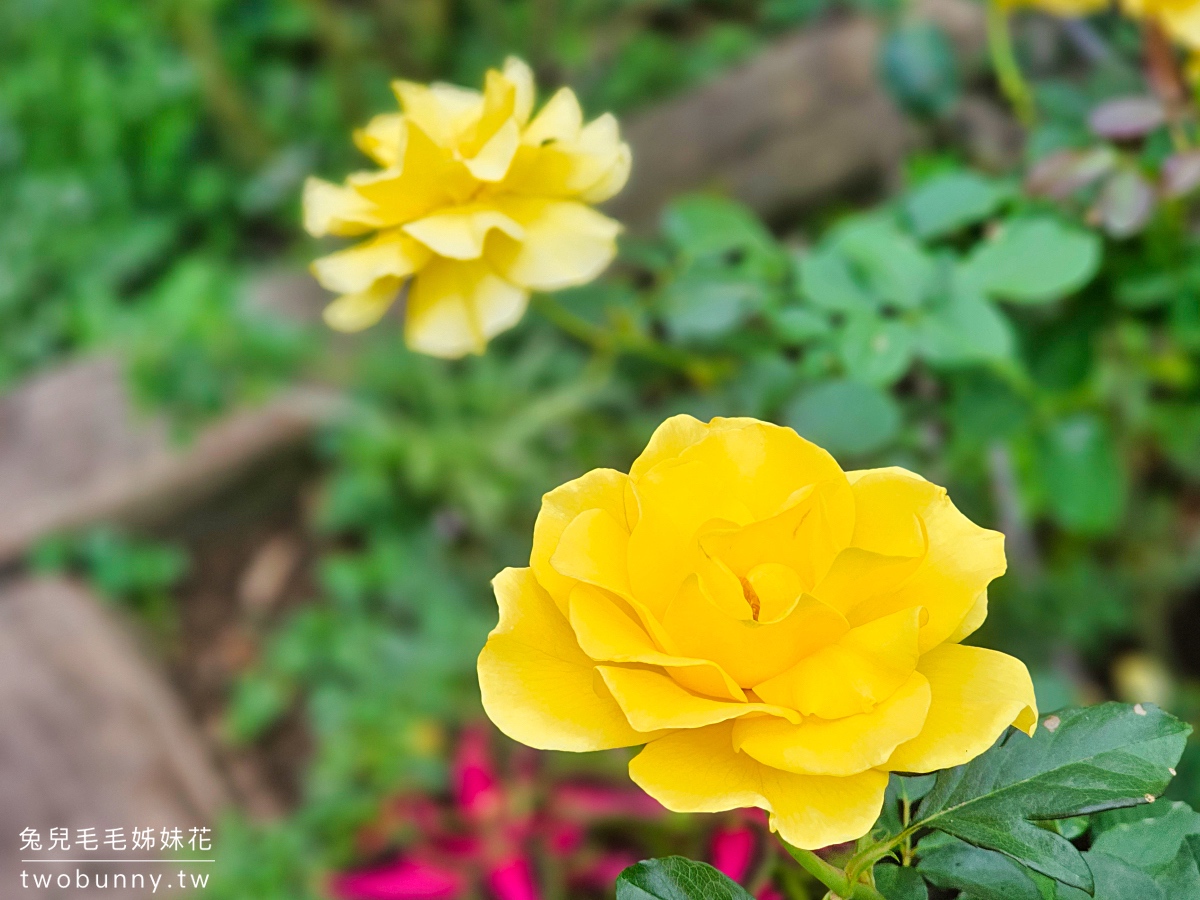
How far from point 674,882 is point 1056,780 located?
131 mm

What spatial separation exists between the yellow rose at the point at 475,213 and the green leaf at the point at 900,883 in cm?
33

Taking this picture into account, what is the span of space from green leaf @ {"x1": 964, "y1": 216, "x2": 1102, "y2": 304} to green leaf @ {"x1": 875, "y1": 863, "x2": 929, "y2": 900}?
16.7 inches

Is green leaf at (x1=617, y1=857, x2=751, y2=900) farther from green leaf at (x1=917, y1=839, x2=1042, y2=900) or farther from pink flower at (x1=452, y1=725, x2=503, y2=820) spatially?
pink flower at (x1=452, y1=725, x2=503, y2=820)

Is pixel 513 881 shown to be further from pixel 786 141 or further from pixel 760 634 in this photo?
pixel 786 141

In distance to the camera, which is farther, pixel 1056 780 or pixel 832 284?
pixel 832 284

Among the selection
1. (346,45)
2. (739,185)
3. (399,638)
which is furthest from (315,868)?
(346,45)

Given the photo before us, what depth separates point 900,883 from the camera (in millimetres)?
338

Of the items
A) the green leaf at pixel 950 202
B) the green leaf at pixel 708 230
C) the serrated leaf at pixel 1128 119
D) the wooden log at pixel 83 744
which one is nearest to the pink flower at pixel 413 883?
the wooden log at pixel 83 744

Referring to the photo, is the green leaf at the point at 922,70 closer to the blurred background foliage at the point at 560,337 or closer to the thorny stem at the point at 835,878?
the blurred background foliage at the point at 560,337

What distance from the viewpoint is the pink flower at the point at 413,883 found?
45.4 inches

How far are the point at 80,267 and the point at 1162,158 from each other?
217 cm

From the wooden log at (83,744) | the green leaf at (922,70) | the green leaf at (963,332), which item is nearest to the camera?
the green leaf at (963,332)

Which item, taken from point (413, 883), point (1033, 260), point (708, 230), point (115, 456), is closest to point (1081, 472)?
point (1033, 260)

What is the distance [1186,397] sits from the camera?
972 mm
